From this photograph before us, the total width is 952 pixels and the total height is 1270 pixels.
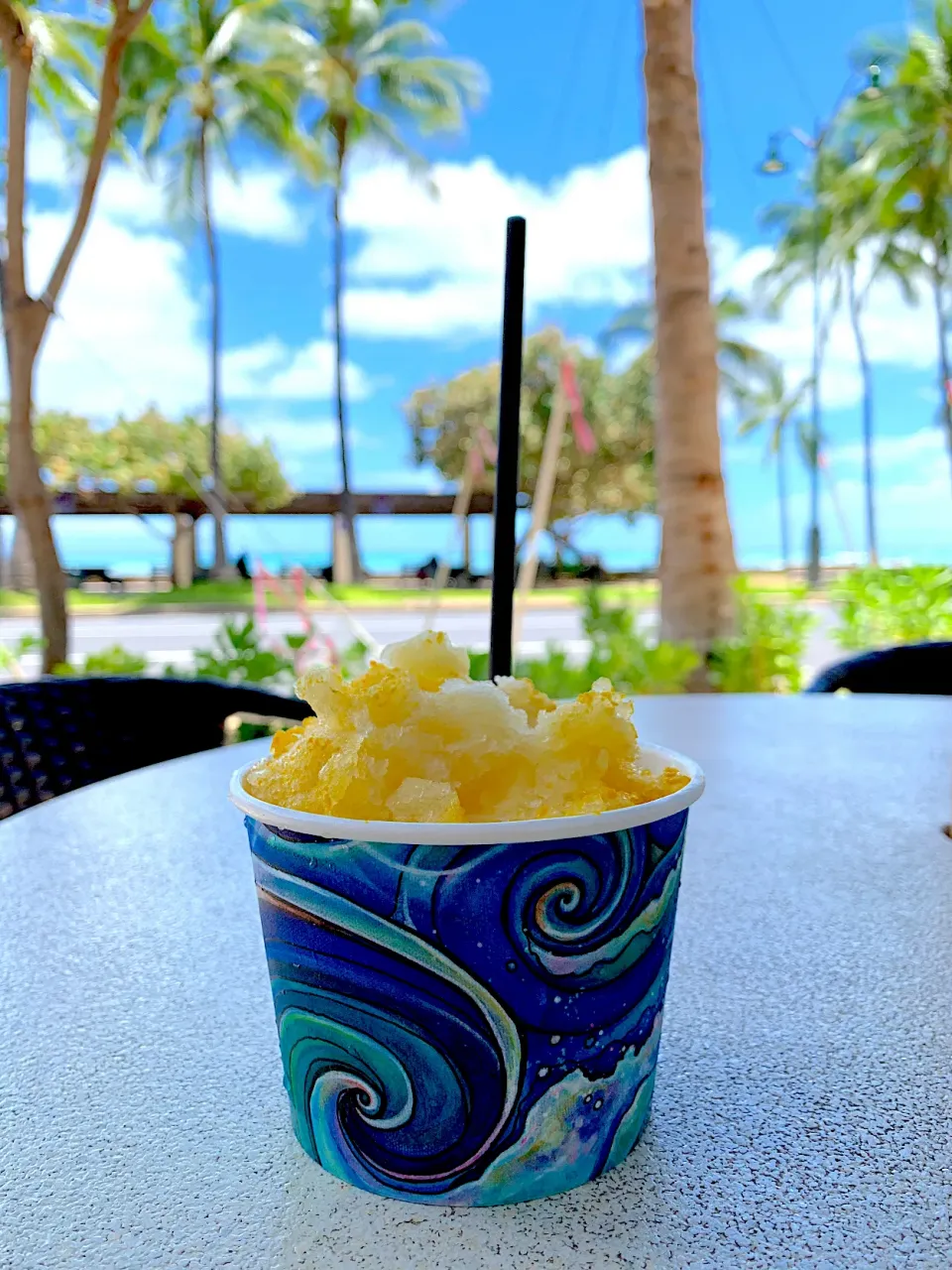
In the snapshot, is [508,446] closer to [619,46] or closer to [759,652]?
[759,652]

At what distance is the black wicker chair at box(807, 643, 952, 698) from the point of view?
1767 millimetres

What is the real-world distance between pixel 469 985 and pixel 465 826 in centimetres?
6

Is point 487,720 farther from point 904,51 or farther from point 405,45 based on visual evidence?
point 405,45

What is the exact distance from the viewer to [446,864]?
312 millimetres

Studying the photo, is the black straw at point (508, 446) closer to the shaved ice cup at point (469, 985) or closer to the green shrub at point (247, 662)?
the shaved ice cup at point (469, 985)

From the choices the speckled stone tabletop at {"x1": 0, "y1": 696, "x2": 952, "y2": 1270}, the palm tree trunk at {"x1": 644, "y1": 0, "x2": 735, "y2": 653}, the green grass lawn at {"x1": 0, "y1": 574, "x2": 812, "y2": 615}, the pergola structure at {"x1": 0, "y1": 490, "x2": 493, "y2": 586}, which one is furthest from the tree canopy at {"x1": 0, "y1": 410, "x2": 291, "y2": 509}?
the speckled stone tabletop at {"x1": 0, "y1": 696, "x2": 952, "y2": 1270}

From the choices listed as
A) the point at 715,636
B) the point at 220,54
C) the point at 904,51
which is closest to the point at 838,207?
the point at 904,51

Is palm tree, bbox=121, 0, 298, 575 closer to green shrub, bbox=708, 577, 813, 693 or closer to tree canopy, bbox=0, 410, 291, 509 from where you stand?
tree canopy, bbox=0, 410, 291, 509

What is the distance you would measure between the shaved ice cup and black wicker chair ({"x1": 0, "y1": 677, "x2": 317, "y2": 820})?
0.95 metres

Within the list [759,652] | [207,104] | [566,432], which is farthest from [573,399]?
[566,432]

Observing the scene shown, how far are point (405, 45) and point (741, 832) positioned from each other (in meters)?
15.8

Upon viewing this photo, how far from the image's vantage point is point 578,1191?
0.34 meters

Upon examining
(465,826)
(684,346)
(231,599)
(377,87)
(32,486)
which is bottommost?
(231,599)

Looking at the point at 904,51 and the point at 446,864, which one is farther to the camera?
the point at 904,51
